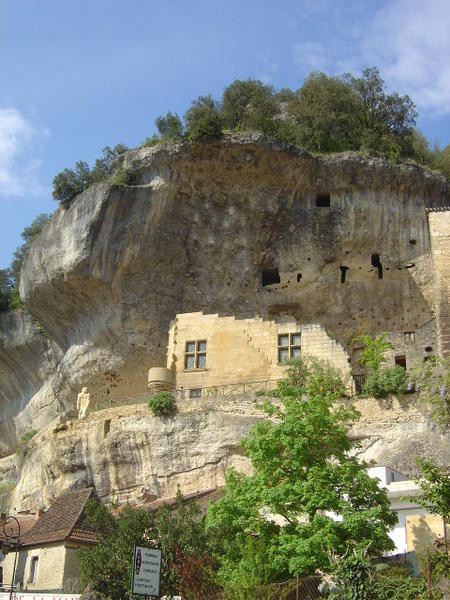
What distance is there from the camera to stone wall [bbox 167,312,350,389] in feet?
106

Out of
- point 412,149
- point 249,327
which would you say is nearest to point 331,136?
point 412,149

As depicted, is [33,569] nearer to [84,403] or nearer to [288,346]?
[84,403]

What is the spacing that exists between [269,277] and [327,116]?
799 cm

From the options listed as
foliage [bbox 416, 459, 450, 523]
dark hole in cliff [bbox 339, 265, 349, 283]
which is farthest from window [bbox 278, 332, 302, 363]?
foliage [bbox 416, 459, 450, 523]

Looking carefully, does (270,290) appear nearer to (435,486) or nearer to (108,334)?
(108,334)

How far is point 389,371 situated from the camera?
29703 mm

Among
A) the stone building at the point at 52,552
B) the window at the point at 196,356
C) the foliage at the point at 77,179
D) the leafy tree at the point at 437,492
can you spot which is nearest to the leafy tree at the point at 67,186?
the foliage at the point at 77,179

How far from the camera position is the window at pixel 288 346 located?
107ft

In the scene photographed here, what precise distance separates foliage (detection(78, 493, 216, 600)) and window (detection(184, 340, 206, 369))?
543 inches

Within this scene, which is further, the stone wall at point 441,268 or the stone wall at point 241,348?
the stone wall at point 241,348

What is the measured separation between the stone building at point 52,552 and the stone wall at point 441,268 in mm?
14341

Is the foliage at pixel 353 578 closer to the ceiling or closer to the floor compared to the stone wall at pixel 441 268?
closer to the floor

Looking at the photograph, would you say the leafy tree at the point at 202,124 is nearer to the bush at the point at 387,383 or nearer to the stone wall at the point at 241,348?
the stone wall at the point at 241,348

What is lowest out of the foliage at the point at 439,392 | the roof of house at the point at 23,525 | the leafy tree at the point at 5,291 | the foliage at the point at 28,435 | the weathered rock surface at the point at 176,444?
the roof of house at the point at 23,525
